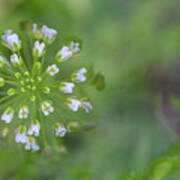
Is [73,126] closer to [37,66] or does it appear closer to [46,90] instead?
[46,90]

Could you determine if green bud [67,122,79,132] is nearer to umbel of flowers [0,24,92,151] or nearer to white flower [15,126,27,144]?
umbel of flowers [0,24,92,151]

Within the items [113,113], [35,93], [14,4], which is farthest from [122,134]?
[14,4]

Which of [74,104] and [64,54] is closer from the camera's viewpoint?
[74,104]

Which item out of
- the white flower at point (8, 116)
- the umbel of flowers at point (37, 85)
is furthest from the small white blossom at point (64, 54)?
the white flower at point (8, 116)

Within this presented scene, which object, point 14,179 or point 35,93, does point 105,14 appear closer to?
point 35,93

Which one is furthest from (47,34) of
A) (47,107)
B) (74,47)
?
(47,107)

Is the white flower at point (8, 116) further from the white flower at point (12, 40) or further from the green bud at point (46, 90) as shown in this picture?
the white flower at point (12, 40)

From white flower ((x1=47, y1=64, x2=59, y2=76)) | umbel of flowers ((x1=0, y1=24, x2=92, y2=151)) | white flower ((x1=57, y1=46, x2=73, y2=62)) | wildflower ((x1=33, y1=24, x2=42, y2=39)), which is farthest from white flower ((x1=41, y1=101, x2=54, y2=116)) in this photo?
wildflower ((x1=33, y1=24, x2=42, y2=39))
